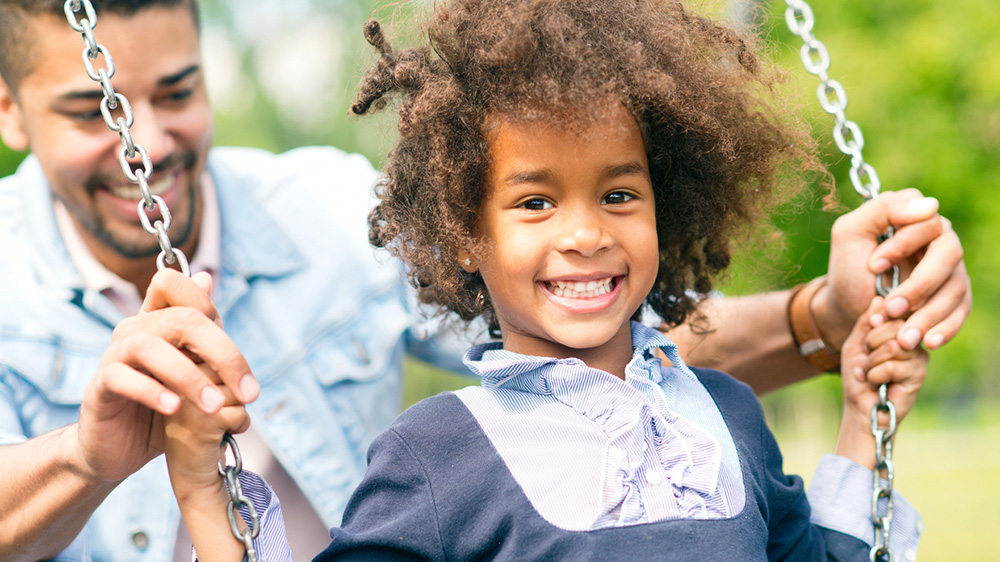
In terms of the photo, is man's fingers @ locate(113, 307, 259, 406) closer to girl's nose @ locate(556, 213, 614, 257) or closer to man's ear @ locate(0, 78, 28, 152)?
girl's nose @ locate(556, 213, 614, 257)

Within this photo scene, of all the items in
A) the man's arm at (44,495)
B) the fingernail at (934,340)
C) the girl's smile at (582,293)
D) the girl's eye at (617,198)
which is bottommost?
the man's arm at (44,495)

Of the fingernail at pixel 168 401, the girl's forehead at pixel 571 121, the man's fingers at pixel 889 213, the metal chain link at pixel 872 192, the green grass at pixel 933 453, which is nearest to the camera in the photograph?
the fingernail at pixel 168 401

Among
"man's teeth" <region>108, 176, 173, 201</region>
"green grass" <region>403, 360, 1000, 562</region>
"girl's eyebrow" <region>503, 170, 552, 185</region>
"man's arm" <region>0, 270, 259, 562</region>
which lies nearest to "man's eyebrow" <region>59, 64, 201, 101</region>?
"man's teeth" <region>108, 176, 173, 201</region>

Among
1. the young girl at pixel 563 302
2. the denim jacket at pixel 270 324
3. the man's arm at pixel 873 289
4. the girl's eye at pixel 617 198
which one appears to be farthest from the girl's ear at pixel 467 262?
the denim jacket at pixel 270 324

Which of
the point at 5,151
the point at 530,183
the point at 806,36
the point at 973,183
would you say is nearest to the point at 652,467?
the point at 530,183

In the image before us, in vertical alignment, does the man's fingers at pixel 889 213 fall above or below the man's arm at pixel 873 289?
above

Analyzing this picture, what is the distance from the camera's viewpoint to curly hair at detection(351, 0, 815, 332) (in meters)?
1.83

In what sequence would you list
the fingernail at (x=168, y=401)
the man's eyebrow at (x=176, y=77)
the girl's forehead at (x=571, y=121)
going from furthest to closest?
the man's eyebrow at (x=176, y=77) < the girl's forehead at (x=571, y=121) < the fingernail at (x=168, y=401)

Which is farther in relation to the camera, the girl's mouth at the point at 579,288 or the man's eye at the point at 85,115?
the man's eye at the point at 85,115

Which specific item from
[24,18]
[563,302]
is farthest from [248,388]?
[24,18]

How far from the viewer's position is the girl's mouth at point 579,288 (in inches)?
72.3

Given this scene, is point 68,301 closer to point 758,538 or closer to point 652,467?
point 652,467

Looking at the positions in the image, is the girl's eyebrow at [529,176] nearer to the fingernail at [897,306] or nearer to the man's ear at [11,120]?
the fingernail at [897,306]

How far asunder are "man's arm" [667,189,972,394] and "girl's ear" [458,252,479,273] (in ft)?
2.41
